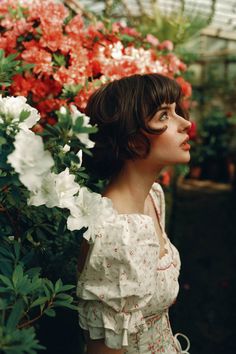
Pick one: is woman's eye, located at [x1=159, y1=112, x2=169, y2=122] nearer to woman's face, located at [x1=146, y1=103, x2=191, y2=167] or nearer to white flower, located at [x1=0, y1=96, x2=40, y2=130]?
woman's face, located at [x1=146, y1=103, x2=191, y2=167]

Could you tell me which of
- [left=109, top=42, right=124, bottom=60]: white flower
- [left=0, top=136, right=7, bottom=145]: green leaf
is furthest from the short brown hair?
[left=109, top=42, right=124, bottom=60]: white flower

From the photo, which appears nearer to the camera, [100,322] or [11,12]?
[100,322]

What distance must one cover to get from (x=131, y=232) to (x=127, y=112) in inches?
15.7

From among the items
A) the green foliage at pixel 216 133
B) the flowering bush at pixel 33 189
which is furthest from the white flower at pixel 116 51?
the green foliage at pixel 216 133

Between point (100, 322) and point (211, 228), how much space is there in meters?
4.82

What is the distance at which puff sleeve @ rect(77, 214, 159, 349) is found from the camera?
133 cm

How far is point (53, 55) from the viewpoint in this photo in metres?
2.13

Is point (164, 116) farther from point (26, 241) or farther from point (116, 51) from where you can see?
point (116, 51)

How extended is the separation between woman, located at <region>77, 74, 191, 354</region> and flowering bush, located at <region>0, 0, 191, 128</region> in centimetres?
50

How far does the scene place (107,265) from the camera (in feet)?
4.39

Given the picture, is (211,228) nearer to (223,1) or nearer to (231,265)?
(231,265)

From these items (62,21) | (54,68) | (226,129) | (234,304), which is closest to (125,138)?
(54,68)

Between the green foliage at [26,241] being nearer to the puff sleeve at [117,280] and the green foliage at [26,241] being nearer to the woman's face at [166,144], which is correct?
the puff sleeve at [117,280]

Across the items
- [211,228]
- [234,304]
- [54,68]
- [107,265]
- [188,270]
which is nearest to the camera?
[107,265]
